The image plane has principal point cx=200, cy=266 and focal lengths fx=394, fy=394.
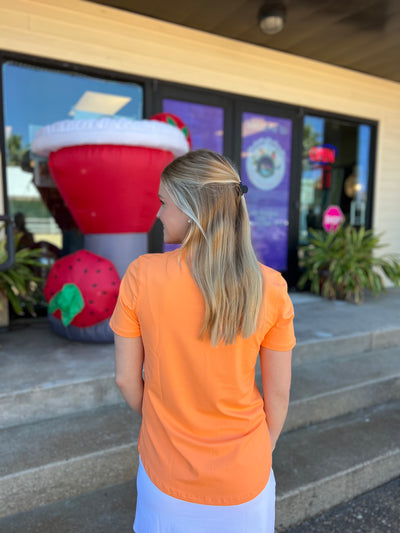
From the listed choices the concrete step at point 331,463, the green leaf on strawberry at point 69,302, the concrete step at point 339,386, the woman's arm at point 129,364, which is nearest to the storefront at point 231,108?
the green leaf on strawberry at point 69,302

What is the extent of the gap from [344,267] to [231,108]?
2428 millimetres

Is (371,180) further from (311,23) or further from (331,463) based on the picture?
(331,463)

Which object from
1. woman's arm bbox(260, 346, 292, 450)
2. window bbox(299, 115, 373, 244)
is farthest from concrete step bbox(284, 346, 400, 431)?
window bbox(299, 115, 373, 244)

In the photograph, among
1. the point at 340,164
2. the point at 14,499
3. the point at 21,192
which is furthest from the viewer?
the point at 340,164

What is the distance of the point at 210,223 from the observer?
93 centimetres

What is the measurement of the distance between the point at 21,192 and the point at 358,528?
149 inches

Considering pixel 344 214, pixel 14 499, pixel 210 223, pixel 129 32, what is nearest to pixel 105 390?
pixel 14 499

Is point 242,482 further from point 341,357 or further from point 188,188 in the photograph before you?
point 341,357

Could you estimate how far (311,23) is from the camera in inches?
163

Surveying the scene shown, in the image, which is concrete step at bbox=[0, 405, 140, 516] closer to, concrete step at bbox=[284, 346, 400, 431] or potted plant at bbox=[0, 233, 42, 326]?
concrete step at bbox=[284, 346, 400, 431]

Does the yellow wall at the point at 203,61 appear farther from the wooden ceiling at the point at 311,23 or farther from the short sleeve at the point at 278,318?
the short sleeve at the point at 278,318

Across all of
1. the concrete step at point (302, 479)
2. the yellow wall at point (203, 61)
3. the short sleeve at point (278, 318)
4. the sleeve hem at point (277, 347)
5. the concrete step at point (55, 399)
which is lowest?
the concrete step at point (302, 479)

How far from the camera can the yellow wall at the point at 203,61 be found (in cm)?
361

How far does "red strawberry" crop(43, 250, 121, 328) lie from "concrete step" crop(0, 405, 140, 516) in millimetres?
853
